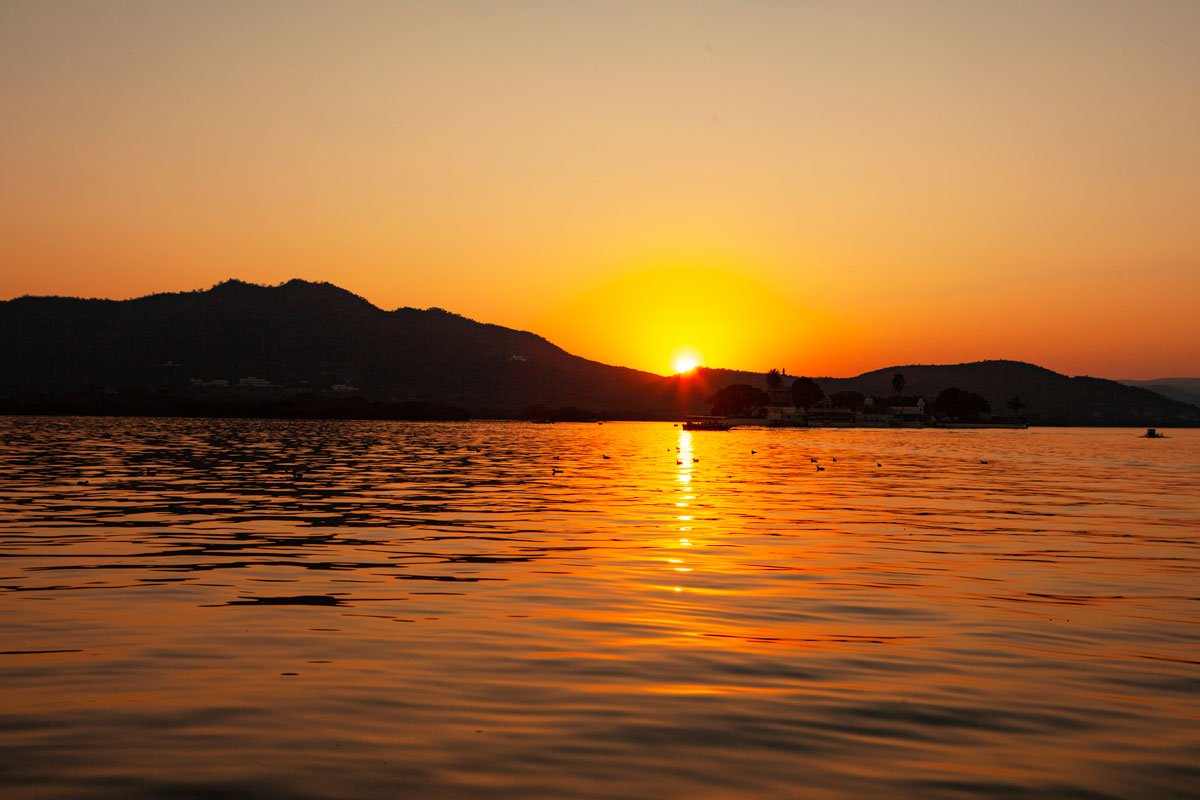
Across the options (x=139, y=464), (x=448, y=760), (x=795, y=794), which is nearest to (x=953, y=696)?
(x=795, y=794)

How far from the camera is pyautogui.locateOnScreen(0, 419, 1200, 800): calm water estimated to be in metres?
9.61

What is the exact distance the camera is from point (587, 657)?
14445 mm

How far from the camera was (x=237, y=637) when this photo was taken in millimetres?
15391

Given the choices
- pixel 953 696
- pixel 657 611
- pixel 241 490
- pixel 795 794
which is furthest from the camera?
pixel 241 490

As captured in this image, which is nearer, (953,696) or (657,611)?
(953,696)

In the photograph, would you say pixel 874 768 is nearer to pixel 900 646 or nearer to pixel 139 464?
pixel 900 646

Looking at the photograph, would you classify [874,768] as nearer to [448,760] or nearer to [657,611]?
[448,760]

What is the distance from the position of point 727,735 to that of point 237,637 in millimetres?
8172

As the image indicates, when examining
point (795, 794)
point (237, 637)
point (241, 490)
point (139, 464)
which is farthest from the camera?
point (139, 464)

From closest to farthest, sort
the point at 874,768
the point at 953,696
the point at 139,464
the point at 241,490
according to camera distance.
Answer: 1. the point at 874,768
2. the point at 953,696
3. the point at 241,490
4. the point at 139,464

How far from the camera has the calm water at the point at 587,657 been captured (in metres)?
9.61

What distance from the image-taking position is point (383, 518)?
114 ft

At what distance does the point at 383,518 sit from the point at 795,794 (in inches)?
1075

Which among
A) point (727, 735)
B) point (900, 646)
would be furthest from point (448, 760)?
point (900, 646)
